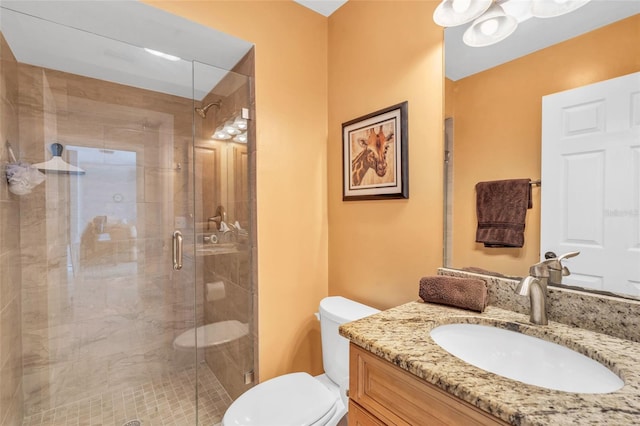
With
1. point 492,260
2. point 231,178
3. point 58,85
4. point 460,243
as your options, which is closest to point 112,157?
point 58,85

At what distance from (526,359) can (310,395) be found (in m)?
0.92

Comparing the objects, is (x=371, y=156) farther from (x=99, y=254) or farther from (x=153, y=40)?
(x=99, y=254)

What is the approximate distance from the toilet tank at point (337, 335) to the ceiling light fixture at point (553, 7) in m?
1.38

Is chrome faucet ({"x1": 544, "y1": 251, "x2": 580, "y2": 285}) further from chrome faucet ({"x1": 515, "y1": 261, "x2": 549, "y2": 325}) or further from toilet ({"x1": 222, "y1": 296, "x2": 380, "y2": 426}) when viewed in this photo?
toilet ({"x1": 222, "y1": 296, "x2": 380, "y2": 426})

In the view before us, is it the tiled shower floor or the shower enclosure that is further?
the tiled shower floor

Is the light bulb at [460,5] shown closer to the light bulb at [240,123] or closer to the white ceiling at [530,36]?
the white ceiling at [530,36]

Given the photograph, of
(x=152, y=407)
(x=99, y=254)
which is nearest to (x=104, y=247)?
(x=99, y=254)

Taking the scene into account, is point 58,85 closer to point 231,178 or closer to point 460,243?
point 231,178

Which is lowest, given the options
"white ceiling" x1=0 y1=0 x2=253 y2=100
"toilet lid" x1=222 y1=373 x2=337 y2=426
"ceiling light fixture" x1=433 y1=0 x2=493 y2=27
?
"toilet lid" x1=222 y1=373 x2=337 y2=426

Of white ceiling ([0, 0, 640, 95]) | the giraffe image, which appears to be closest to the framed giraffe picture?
the giraffe image

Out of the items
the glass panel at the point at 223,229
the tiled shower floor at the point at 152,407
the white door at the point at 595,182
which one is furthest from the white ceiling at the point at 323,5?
the tiled shower floor at the point at 152,407

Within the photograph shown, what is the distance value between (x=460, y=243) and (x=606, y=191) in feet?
1.65

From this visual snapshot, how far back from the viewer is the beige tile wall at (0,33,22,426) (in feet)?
4.40

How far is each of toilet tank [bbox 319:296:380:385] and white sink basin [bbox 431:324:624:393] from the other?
551 millimetres
